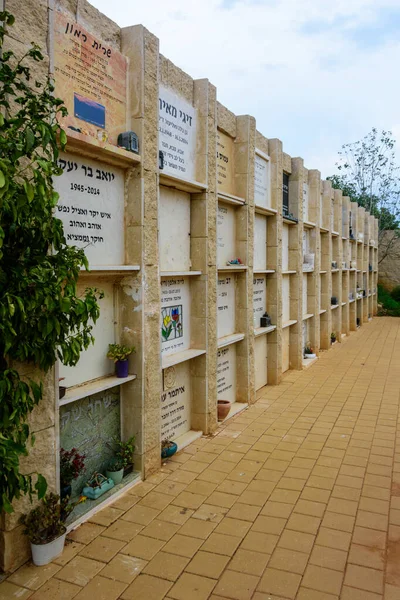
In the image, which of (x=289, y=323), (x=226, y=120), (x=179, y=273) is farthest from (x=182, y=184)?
(x=289, y=323)

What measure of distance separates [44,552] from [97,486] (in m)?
0.94

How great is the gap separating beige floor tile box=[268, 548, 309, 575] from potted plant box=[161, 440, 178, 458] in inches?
71.4

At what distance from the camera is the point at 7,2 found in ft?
10.5

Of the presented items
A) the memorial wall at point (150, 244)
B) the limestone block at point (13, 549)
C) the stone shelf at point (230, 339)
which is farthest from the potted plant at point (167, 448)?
the limestone block at point (13, 549)

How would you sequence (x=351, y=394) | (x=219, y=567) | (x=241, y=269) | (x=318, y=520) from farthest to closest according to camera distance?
1. (x=351, y=394)
2. (x=241, y=269)
3. (x=318, y=520)
4. (x=219, y=567)

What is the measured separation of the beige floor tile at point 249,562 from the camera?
131 inches

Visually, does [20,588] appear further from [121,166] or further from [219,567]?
[121,166]

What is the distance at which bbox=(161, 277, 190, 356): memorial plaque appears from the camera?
553cm

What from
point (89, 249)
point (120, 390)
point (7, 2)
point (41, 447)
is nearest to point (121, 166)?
point (89, 249)

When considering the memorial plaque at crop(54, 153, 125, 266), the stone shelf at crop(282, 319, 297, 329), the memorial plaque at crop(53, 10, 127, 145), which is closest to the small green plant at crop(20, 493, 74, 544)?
the memorial plaque at crop(54, 153, 125, 266)

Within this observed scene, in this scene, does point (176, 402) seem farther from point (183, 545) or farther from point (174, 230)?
point (183, 545)

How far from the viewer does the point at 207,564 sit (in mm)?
3395

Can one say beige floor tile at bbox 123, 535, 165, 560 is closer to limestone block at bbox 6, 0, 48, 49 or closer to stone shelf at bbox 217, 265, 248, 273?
stone shelf at bbox 217, 265, 248, 273

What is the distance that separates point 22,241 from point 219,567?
2.56 m
